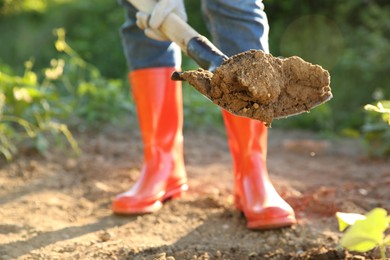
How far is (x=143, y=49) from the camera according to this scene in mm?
2348

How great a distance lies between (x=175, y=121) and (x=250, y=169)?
0.46m

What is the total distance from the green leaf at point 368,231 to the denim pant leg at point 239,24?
0.96 meters

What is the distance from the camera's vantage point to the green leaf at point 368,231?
110cm

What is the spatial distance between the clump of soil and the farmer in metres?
0.39

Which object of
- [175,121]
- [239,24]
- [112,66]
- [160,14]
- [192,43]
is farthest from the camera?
[112,66]

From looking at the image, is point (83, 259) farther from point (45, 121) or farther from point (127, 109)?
point (127, 109)

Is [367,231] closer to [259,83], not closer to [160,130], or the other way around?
[259,83]

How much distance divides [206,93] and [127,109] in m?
2.58

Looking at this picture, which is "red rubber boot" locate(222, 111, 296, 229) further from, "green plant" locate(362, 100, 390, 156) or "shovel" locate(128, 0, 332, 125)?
"green plant" locate(362, 100, 390, 156)

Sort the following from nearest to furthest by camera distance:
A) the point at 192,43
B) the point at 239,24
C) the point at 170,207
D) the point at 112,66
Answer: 1. the point at 192,43
2. the point at 239,24
3. the point at 170,207
4. the point at 112,66

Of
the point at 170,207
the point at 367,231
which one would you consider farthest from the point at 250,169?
the point at 367,231

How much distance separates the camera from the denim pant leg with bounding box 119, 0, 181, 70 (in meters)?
2.31

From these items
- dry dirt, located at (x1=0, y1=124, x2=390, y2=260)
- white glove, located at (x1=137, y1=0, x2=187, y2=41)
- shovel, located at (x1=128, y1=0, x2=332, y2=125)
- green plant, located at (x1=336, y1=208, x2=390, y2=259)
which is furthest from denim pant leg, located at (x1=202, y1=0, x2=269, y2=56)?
green plant, located at (x1=336, y1=208, x2=390, y2=259)

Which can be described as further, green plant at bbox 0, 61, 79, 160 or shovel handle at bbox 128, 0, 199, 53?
green plant at bbox 0, 61, 79, 160
